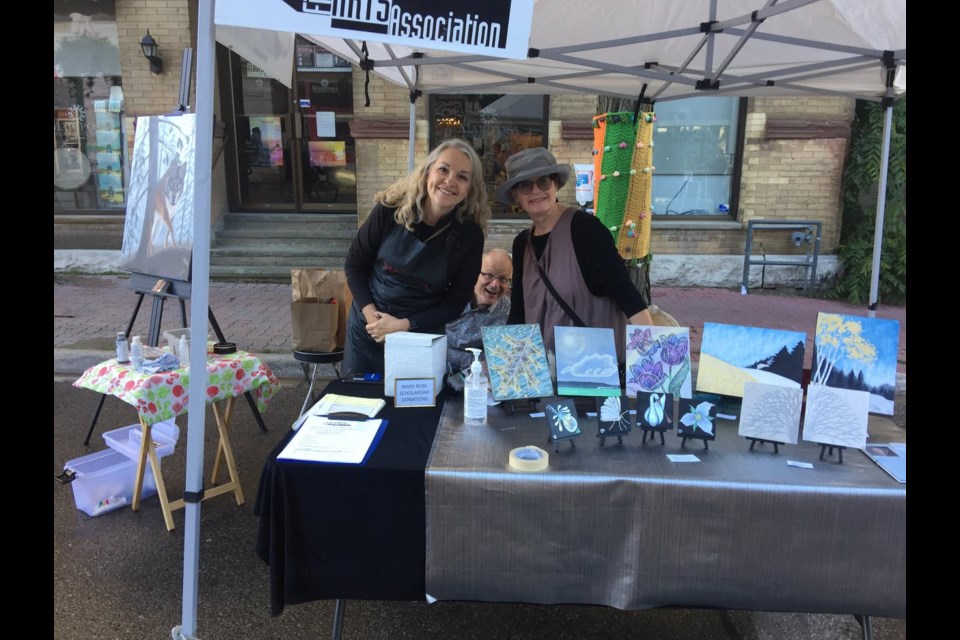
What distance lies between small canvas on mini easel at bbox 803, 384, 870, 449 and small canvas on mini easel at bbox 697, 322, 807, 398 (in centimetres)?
13

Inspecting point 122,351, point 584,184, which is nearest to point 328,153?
point 584,184

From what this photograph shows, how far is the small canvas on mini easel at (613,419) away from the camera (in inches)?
71.8

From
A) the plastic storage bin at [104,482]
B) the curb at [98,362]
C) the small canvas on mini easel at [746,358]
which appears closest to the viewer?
the small canvas on mini easel at [746,358]

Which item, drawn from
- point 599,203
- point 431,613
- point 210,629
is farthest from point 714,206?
point 210,629

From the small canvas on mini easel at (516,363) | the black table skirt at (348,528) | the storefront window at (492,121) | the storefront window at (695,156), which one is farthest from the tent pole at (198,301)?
the storefront window at (695,156)

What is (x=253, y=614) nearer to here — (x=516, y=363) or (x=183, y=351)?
(x=183, y=351)

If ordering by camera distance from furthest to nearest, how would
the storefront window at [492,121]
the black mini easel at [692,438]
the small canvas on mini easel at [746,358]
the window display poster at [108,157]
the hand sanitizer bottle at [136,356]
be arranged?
the window display poster at [108,157] → the storefront window at [492,121] → the hand sanitizer bottle at [136,356] → the small canvas on mini easel at [746,358] → the black mini easel at [692,438]

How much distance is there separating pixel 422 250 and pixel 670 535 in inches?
60.2

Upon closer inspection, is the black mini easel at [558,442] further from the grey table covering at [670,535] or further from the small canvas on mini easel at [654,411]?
the small canvas on mini easel at [654,411]

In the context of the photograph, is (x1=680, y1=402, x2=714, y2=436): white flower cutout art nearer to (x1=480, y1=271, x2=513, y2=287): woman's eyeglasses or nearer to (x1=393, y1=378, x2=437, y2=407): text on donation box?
(x1=393, y1=378, x2=437, y2=407): text on donation box

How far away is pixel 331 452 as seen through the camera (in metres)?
1.76

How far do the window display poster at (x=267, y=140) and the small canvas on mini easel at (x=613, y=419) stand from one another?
7772 mm

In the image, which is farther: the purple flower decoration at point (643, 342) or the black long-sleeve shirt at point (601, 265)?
the black long-sleeve shirt at point (601, 265)

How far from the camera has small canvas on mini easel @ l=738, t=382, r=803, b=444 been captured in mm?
1790
